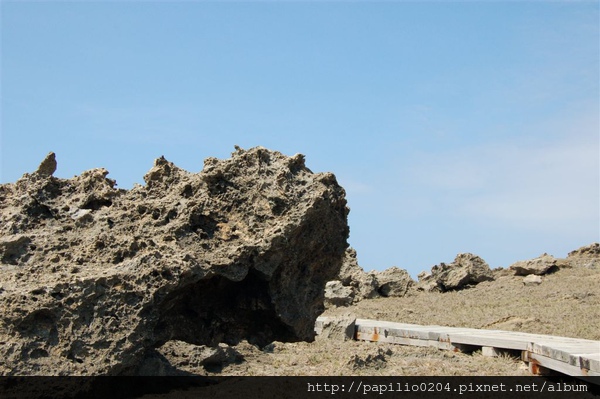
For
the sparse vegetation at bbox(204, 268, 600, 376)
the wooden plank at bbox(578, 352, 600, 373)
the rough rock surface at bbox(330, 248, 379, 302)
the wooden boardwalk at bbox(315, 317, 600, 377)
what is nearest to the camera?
the wooden plank at bbox(578, 352, 600, 373)

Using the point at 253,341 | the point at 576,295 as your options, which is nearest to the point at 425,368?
the point at 253,341

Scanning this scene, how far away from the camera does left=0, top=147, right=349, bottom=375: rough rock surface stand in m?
7.68

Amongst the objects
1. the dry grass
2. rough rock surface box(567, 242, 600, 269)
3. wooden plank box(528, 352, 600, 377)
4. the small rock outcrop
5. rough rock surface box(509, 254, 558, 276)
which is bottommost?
wooden plank box(528, 352, 600, 377)

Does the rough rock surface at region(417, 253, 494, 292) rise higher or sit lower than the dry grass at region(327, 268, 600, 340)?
higher

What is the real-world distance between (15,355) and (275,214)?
335 cm

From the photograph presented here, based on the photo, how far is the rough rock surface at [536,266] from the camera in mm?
21797

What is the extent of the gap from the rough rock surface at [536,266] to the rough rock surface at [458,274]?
96 cm

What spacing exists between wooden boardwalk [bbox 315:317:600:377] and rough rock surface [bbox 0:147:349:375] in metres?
2.95

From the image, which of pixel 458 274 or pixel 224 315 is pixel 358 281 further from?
pixel 224 315

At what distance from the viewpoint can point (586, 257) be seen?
2452 cm

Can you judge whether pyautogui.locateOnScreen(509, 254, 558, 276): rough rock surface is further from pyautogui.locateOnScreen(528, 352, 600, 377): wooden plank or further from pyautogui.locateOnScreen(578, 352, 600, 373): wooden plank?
pyautogui.locateOnScreen(578, 352, 600, 373): wooden plank

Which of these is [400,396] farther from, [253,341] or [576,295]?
[576,295]

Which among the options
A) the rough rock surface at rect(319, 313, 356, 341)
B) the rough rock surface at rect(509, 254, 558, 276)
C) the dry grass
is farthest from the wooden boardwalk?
the rough rock surface at rect(509, 254, 558, 276)

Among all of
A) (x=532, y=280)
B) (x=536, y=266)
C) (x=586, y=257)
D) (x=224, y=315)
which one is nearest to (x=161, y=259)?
(x=224, y=315)
